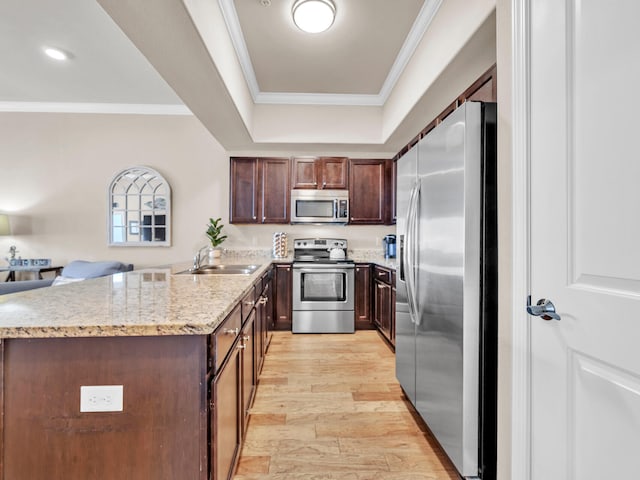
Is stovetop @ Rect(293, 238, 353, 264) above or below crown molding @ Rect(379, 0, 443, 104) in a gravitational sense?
below

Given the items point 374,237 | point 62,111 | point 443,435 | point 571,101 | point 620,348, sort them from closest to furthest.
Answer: point 620,348 → point 571,101 → point 443,435 → point 62,111 → point 374,237

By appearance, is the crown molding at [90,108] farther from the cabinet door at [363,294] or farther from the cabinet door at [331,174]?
the cabinet door at [363,294]

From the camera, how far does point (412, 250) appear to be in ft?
6.10

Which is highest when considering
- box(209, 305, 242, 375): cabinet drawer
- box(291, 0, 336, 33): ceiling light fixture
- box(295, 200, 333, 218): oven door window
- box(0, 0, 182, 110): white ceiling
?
box(0, 0, 182, 110): white ceiling

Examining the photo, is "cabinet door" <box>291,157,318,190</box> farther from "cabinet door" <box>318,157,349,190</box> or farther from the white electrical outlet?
the white electrical outlet

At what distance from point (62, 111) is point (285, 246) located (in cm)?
345

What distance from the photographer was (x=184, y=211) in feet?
14.0

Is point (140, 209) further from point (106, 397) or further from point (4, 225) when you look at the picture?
point (106, 397)

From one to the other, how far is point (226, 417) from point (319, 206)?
10.1 ft

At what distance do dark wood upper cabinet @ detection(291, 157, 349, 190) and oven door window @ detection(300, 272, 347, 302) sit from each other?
1159mm

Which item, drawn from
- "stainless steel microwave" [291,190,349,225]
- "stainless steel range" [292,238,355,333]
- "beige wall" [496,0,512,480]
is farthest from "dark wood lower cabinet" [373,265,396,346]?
"beige wall" [496,0,512,480]

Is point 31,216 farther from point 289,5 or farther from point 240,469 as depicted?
point 240,469

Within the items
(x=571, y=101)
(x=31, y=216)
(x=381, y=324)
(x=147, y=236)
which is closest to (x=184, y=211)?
(x=147, y=236)

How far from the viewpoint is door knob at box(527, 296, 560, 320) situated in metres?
1.06
